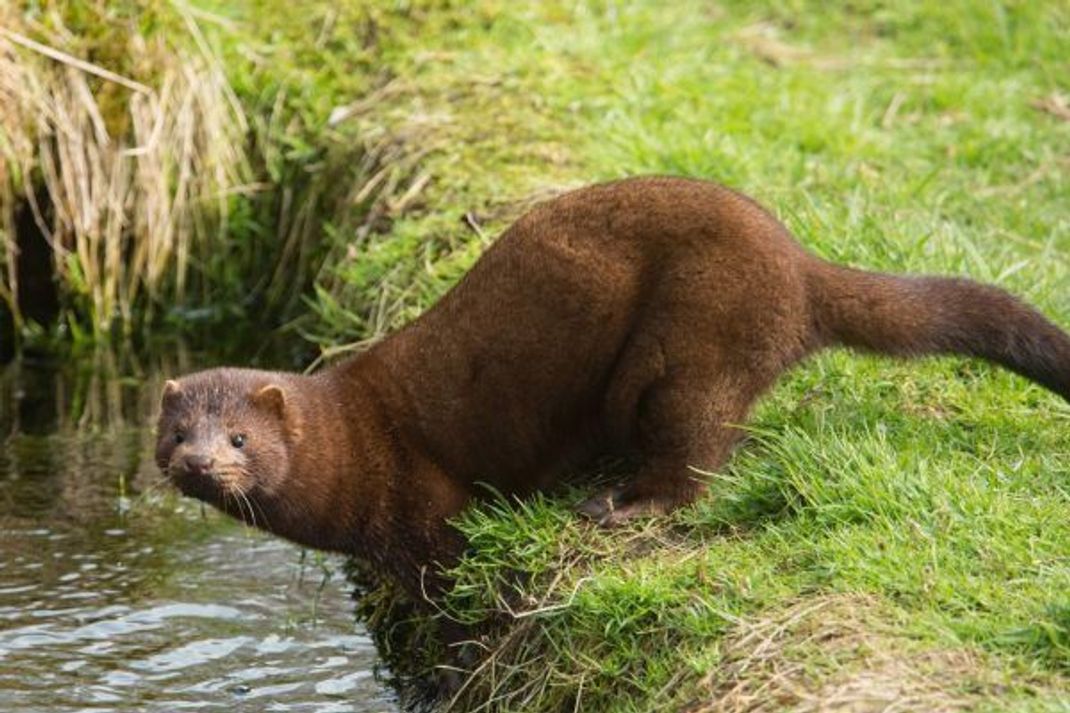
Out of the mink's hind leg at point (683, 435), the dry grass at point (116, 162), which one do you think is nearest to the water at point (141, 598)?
the dry grass at point (116, 162)

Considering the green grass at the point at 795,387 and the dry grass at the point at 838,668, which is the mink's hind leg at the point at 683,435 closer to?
the green grass at the point at 795,387

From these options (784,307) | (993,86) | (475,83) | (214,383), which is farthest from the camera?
(993,86)

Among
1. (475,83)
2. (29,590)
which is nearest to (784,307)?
(29,590)

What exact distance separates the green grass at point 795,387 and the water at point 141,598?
37 cm

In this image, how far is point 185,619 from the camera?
249 inches

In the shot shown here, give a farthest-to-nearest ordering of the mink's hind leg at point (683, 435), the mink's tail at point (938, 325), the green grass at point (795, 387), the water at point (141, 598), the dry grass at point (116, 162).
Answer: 1. the dry grass at point (116, 162)
2. the water at point (141, 598)
3. the mink's tail at point (938, 325)
4. the mink's hind leg at point (683, 435)
5. the green grass at point (795, 387)

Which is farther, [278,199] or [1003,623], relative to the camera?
[278,199]

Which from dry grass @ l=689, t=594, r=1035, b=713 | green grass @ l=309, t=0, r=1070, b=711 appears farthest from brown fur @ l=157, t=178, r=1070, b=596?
dry grass @ l=689, t=594, r=1035, b=713

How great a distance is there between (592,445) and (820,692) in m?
1.58

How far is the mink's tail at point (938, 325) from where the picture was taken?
5.35 metres

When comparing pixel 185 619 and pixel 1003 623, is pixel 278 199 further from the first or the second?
pixel 1003 623

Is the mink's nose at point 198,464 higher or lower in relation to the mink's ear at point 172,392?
lower

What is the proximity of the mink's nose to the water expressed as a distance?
0.73 meters

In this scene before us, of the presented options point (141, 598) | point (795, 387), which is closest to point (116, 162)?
point (141, 598)
